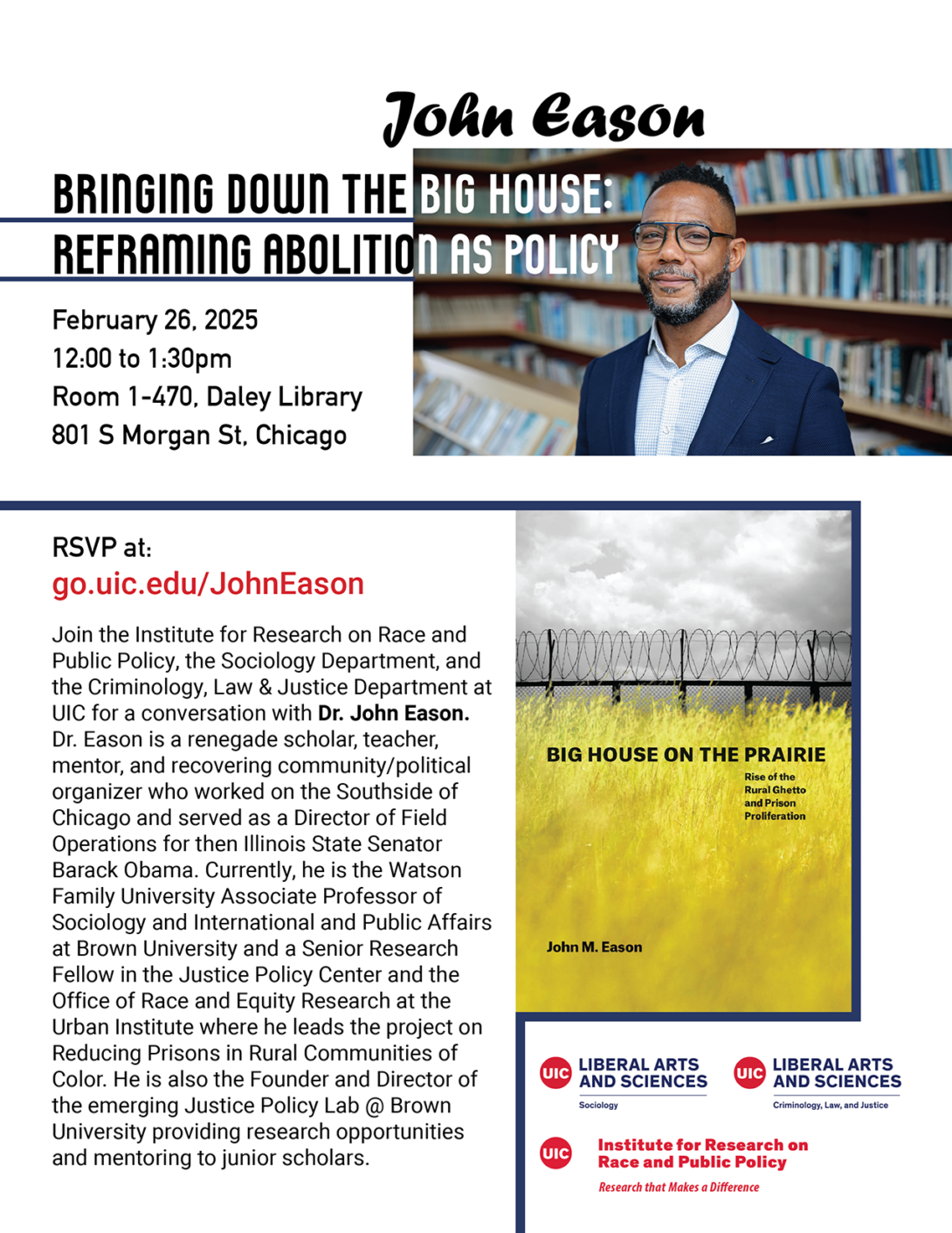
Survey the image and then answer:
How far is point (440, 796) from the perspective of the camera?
70.8 inches

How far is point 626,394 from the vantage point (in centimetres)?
189

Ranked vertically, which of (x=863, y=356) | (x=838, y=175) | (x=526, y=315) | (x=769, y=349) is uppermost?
(x=526, y=315)

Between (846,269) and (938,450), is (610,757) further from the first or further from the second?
(846,269)

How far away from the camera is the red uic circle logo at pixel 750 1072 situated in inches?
71.5

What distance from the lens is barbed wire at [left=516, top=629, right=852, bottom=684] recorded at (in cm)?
177

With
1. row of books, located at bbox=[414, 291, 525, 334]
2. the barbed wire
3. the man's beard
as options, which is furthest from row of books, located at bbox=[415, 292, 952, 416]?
row of books, located at bbox=[414, 291, 525, 334]

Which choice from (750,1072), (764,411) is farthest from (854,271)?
(750,1072)

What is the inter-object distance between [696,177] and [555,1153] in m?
1.85

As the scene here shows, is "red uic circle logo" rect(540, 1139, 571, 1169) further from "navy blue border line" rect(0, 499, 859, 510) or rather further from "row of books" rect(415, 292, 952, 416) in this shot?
"row of books" rect(415, 292, 952, 416)

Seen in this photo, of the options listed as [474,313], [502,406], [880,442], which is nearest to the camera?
[880,442]

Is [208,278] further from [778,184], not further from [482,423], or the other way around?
[778,184]

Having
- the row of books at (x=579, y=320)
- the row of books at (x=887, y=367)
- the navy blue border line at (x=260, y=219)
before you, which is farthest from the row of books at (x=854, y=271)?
the navy blue border line at (x=260, y=219)

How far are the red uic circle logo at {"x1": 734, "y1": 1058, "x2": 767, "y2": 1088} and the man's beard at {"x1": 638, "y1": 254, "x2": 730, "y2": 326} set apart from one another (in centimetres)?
140

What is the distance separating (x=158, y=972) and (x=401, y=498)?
39.3 inches
